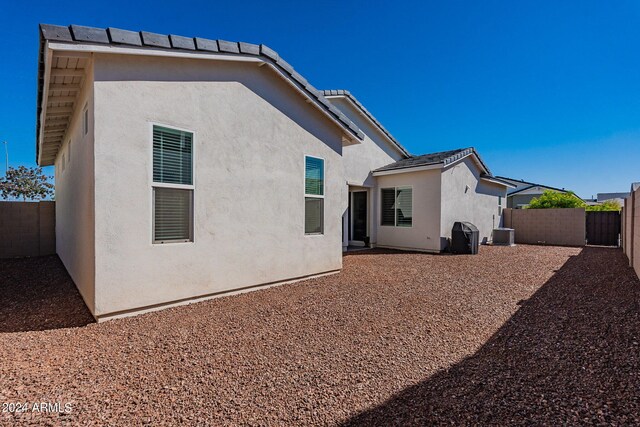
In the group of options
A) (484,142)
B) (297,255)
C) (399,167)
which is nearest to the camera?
(297,255)

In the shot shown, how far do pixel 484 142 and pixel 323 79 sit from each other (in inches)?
439

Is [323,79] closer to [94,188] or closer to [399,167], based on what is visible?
[399,167]

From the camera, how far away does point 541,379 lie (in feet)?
9.88

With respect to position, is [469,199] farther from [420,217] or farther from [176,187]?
[176,187]

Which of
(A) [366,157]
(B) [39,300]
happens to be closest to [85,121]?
(B) [39,300]

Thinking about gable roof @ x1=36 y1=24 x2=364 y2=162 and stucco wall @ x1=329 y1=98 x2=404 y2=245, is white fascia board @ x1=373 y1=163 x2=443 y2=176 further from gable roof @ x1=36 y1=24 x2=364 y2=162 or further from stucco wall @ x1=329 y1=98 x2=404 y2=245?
gable roof @ x1=36 y1=24 x2=364 y2=162

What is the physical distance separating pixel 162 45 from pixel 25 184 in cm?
3248

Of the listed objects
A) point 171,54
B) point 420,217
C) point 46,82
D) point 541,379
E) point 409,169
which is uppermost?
point 171,54

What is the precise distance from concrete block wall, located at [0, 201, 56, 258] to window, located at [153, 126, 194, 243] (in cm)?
1022

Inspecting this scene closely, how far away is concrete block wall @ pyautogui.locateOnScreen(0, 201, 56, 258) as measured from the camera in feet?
36.3

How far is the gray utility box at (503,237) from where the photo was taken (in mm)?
15031

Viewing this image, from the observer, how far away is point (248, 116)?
20.8ft

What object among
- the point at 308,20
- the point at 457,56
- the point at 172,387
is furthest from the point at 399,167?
Answer: the point at 172,387

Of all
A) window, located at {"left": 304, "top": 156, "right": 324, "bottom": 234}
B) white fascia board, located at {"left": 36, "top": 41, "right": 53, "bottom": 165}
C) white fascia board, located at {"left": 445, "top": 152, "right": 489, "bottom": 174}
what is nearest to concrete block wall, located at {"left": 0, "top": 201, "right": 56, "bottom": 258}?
white fascia board, located at {"left": 36, "top": 41, "right": 53, "bottom": 165}
